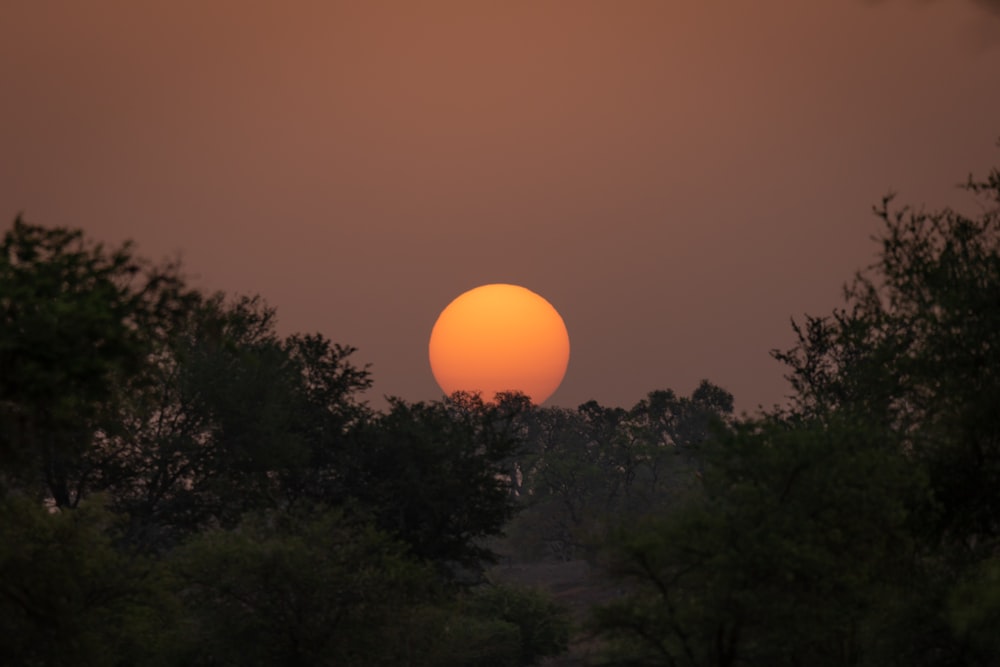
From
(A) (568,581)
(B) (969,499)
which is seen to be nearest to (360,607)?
(B) (969,499)

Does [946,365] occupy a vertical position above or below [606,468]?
below

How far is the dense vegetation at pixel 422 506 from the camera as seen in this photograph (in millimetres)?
30094

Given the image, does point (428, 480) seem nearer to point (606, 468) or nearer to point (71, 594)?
point (71, 594)

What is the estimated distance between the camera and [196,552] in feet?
139

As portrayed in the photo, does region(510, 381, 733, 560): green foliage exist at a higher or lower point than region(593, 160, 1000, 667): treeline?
higher

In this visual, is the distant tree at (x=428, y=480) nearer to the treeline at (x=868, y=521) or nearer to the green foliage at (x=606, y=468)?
the treeline at (x=868, y=521)

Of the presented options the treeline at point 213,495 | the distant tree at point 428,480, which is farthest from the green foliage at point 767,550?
the distant tree at point 428,480

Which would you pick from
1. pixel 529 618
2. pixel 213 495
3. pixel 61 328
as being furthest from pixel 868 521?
pixel 529 618

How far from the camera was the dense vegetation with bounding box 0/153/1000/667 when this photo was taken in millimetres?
30094

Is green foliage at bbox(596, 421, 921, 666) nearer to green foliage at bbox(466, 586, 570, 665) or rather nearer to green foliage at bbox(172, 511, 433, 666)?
green foliage at bbox(172, 511, 433, 666)

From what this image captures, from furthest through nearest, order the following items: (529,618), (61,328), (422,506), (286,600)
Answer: (529,618), (422,506), (286,600), (61,328)

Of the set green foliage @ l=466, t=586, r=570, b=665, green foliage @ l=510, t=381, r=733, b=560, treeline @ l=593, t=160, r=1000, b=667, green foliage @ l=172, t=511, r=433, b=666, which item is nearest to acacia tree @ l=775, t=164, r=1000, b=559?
treeline @ l=593, t=160, r=1000, b=667

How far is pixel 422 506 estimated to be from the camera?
60500 mm

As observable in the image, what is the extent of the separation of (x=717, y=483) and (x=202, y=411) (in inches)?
1368
